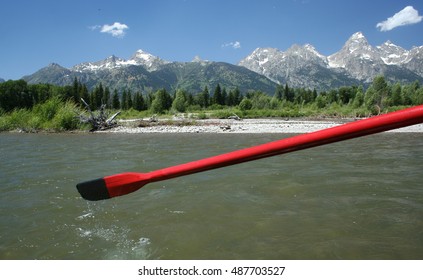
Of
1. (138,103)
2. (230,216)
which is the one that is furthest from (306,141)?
(138,103)

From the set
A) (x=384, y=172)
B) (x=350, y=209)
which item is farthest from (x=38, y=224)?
(x=384, y=172)

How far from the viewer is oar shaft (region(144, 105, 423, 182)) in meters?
1.61

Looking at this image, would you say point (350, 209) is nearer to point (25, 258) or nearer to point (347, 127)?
point (347, 127)

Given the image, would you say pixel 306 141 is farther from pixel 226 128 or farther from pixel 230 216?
pixel 226 128

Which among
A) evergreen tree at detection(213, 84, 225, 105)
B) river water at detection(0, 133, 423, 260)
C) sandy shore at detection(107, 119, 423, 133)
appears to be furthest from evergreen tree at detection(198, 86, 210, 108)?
river water at detection(0, 133, 423, 260)

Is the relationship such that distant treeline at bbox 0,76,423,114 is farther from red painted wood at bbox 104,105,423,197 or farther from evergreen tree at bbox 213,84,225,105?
red painted wood at bbox 104,105,423,197

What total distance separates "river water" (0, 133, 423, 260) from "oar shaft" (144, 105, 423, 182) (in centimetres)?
187

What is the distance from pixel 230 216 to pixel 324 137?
345 cm

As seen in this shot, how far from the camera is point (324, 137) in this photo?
1.78 m

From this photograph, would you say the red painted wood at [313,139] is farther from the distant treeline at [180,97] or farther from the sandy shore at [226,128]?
the distant treeline at [180,97]

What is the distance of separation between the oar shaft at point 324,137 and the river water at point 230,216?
1865mm

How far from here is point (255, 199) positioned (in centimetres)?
590

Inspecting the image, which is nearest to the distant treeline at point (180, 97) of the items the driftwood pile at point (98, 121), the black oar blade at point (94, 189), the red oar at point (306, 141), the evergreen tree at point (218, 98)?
the evergreen tree at point (218, 98)

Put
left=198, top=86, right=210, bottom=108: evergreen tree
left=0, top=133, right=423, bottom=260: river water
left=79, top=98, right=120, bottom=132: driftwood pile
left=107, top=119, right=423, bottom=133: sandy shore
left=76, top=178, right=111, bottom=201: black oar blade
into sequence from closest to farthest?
left=76, top=178, right=111, bottom=201: black oar blade < left=0, top=133, right=423, bottom=260: river water < left=107, top=119, right=423, bottom=133: sandy shore < left=79, top=98, right=120, bottom=132: driftwood pile < left=198, top=86, right=210, bottom=108: evergreen tree
